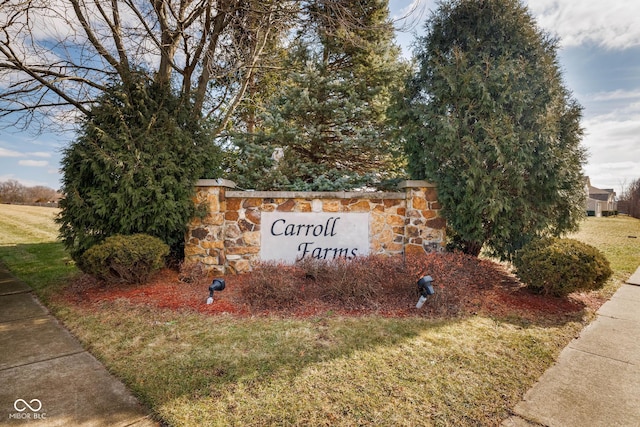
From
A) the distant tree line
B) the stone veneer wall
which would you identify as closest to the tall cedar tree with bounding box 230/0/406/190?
the stone veneer wall

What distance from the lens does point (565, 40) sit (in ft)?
19.9

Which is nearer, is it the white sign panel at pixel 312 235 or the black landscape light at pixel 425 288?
the black landscape light at pixel 425 288

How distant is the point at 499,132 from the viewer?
5402 millimetres

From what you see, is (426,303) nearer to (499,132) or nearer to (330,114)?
(499,132)

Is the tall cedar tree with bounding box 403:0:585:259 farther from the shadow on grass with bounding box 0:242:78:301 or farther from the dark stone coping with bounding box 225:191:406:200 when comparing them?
the shadow on grass with bounding box 0:242:78:301

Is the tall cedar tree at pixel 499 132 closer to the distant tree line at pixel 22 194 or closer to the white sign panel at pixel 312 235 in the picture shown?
the white sign panel at pixel 312 235

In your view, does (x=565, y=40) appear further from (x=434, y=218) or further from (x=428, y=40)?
(x=434, y=218)

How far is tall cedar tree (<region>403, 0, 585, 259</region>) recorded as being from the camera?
547 centimetres

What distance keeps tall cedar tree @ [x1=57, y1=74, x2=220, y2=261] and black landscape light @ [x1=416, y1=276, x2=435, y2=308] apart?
406 centimetres

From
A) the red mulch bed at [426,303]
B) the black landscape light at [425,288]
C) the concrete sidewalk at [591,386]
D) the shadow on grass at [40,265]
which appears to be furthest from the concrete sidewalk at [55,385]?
the black landscape light at [425,288]

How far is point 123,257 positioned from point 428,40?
22.4 ft

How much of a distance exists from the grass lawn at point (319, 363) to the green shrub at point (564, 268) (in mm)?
521

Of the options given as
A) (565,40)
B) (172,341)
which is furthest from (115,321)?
(565,40)

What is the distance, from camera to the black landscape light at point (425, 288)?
4.25 metres
